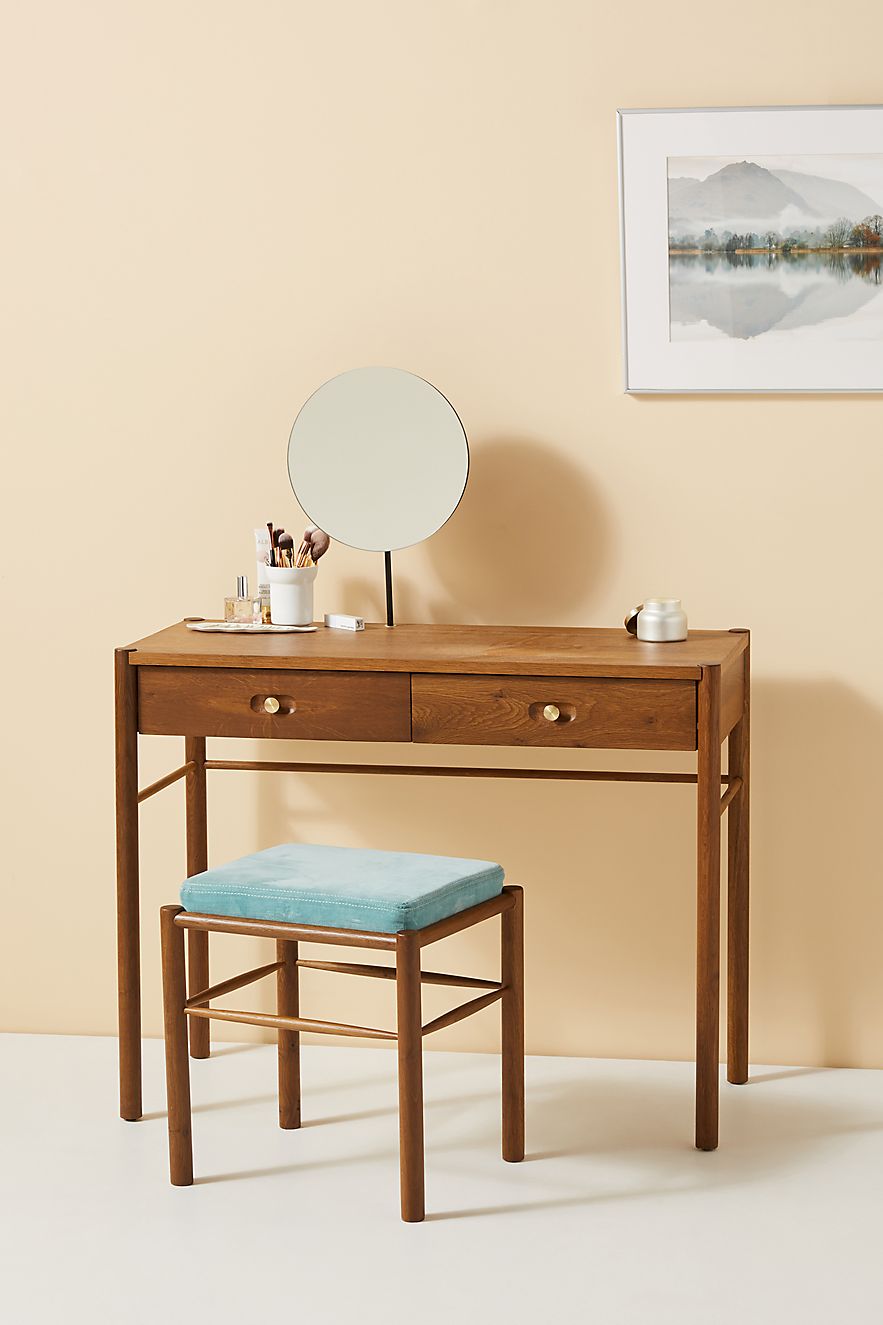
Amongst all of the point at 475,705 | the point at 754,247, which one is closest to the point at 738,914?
the point at 475,705

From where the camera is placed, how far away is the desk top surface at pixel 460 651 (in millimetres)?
2365

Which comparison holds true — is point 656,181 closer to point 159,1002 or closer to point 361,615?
point 361,615

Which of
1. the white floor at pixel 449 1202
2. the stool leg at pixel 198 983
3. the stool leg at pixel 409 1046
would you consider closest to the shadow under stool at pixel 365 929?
the stool leg at pixel 409 1046

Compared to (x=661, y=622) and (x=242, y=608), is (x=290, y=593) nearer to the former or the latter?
(x=242, y=608)

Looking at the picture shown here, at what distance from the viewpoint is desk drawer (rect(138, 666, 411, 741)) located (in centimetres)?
244

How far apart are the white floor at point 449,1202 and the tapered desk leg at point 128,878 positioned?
103 mm

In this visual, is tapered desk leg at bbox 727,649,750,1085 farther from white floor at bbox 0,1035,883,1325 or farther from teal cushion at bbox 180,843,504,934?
teal cushion at bbox 180,843,504,934

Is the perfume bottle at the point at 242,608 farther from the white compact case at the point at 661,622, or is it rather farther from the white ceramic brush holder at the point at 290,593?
→ the white compact case at the point at 661,622

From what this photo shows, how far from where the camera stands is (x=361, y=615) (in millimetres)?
2848

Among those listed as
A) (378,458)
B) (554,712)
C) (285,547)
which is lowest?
(554,712)

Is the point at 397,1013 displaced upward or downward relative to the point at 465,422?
downward

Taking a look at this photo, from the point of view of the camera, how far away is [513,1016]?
2365mm

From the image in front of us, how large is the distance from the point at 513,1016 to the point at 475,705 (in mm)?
468

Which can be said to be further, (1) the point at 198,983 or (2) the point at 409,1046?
(1) the point at 198,983
